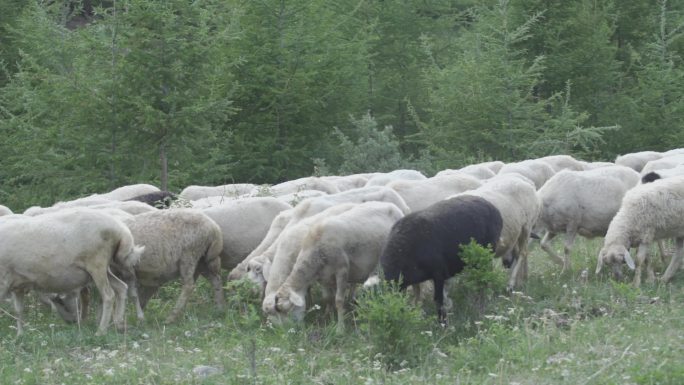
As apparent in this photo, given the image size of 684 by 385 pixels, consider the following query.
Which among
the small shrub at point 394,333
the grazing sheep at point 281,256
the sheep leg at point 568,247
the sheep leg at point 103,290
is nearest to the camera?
Result: the small shrub at point 394,333

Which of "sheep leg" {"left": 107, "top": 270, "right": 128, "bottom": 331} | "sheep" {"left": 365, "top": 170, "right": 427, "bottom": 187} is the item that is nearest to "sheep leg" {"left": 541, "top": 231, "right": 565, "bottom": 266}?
"sheep" {"left": 365, "top": 170, "right": 427, "bottom": 187}

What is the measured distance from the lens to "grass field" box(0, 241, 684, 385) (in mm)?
7762

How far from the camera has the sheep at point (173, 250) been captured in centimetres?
1110

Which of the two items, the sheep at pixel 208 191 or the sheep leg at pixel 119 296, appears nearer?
the sheep leg at pixel 119 296

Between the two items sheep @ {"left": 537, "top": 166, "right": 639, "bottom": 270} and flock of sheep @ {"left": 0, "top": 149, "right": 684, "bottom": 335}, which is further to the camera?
sheep @ {"left": 537, "top": 166, "right": 639, "bottom": 270}

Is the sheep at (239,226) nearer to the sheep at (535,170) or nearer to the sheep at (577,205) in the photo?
the sheep at (577,205)

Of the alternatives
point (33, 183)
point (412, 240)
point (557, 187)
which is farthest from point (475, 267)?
point (33, 183)

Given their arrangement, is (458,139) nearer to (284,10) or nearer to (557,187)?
(284,10)

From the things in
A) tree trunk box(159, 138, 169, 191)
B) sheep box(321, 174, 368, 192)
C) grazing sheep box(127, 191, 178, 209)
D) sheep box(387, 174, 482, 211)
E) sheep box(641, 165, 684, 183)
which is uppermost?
sheep box(641, 165, 684, 183)

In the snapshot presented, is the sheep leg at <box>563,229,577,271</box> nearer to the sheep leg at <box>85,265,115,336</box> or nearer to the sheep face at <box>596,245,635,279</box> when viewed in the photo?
the sheep face at <box>596,245,635,279</box>

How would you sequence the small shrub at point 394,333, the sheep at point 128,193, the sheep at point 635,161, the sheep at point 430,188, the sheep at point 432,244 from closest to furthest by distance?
the small shrub at point 394,333 → the sheep at point 432,244 → the sheep at point 430,188 → the sheep at point 128,193 → the sheep at point 635,161

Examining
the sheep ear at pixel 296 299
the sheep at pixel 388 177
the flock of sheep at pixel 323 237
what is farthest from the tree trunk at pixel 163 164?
the sheep ear at pixel 296 299

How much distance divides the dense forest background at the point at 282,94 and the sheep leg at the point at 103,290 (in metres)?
8.39

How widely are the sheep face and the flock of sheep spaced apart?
0.05 ft
